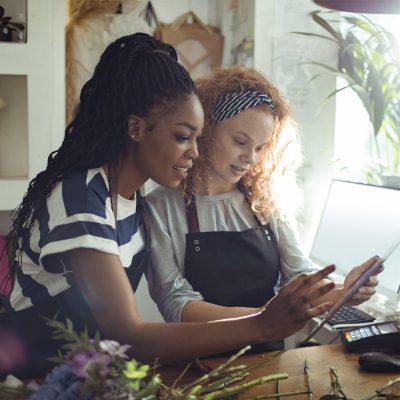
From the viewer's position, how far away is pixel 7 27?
2.27 meters

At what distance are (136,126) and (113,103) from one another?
0.07m

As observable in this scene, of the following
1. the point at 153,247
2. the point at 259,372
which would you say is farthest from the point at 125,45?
the point at 259,372

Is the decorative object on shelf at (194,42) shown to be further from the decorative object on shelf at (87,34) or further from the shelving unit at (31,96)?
the shelving unit at (31,96)

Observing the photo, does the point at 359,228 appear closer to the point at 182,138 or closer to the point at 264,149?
the point at 264,149

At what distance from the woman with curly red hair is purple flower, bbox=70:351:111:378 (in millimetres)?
804

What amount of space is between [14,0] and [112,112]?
1.27 m

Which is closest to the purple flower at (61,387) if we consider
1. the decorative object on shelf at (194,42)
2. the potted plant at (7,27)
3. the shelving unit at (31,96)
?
the shelving unit at (31,96)

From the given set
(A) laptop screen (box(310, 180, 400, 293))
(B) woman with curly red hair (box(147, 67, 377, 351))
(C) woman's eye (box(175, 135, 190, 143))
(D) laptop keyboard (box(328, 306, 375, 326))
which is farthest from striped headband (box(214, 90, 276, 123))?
(D) laptop keyboard (box(328, 306, 375, 326))

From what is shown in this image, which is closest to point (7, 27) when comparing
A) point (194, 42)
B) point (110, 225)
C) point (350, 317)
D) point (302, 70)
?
point (194, 42)

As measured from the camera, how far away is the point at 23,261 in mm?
1227

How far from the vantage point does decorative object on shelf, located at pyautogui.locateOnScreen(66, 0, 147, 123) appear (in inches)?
103

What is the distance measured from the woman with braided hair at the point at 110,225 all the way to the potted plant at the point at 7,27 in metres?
1.12

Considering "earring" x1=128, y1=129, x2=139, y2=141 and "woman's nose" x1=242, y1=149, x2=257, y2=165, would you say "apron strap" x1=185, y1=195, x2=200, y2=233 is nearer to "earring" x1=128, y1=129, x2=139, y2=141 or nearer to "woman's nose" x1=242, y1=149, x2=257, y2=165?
"woman's nose" x1=242, y1=149, x2=257, y2=165

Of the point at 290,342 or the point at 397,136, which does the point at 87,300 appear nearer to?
the point at 290,342
